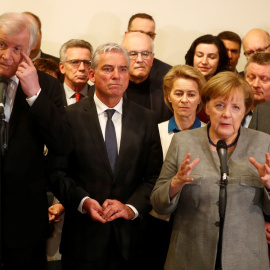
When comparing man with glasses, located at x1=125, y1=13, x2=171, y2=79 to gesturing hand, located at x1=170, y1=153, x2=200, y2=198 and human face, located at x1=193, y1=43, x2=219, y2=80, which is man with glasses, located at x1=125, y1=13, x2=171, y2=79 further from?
gesturing hand, located at x1=170, y1=153, x2=200, y2=198

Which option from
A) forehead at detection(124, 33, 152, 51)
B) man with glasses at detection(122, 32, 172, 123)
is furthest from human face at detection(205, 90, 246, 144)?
forehead at detection(124, 33, 152, 51)

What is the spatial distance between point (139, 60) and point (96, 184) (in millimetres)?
1451

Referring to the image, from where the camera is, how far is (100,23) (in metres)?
5.46

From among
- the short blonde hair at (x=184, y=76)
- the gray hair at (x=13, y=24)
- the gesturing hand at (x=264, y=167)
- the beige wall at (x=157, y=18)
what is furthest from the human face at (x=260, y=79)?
the beige wall at (x=157, y=18)

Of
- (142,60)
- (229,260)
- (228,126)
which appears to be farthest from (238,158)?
(142,60)

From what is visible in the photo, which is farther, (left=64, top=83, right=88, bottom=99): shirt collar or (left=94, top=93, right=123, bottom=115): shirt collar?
(left=64, top=83, right=88, bottom=99): shirt collar

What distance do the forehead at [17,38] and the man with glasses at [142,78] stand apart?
60.2 inches

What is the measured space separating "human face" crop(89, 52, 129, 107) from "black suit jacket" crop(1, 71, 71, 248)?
49cm

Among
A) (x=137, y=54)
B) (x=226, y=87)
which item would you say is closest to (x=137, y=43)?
(x=137, y=54)

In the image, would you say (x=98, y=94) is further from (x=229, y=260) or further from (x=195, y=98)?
(x=229, y=260)

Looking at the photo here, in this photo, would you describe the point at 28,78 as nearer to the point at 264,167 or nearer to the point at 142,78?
the point at 264,167

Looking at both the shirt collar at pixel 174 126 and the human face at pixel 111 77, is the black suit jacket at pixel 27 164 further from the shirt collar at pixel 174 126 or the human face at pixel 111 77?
the shirt collar at pixel 174 126

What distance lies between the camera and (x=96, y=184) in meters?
2.78

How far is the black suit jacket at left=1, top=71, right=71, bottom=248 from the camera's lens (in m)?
2.37
